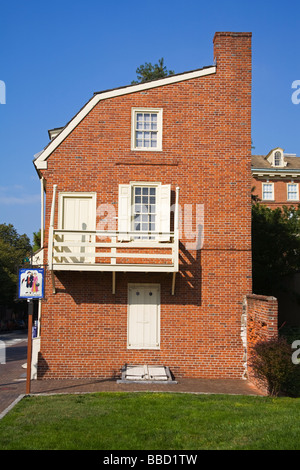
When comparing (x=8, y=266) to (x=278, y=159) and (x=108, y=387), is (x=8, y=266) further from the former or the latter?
(x=108, y=387)

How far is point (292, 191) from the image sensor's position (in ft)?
146

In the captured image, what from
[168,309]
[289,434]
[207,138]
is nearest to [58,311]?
[168,309]

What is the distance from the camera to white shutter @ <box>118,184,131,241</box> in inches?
573

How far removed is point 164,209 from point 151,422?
711cm

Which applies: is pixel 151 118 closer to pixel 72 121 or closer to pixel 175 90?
pixel 175 90

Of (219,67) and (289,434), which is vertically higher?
(219,67)

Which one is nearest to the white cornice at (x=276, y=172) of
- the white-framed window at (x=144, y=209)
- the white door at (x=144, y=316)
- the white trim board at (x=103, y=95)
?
the white trim board at (x=103, y=95)

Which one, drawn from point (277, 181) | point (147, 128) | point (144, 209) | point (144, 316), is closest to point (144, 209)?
point (144, 209)

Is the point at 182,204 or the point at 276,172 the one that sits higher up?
the point at 276,172

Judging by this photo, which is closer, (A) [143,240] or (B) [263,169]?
(A) [143,240]

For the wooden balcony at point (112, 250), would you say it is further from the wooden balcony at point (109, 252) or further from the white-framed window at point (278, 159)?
the white-framed window at point (278, 159)

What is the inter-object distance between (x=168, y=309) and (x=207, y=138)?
562 centimetres

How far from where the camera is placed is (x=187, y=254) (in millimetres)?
14641

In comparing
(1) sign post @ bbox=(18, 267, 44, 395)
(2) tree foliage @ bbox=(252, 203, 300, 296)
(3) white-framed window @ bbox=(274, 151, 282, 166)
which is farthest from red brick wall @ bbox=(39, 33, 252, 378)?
(3) white-framed window @ bbox=(274, 151, 282, 166)
